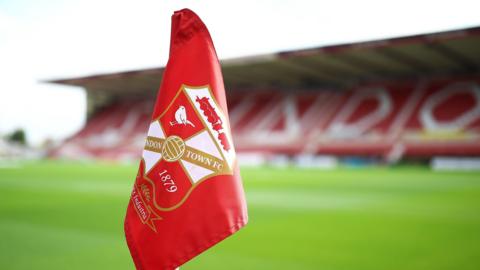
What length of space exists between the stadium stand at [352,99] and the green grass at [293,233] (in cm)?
1529

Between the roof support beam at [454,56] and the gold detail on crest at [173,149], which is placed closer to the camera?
the gold detail on crest at [173,149]

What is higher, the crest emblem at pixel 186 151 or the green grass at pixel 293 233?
the crest emblem at pixel 186 151

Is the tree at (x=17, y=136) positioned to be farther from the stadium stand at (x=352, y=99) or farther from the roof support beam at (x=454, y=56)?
the roof support beam at (x=454, y=56)

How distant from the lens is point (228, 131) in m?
2.01

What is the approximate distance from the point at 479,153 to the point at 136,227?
2394 centimetres

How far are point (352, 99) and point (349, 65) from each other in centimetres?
367

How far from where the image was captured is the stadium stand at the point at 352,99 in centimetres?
2438

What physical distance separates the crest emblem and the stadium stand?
21451 mm

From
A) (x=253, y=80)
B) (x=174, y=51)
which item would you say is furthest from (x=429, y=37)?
(x=174, y=51)

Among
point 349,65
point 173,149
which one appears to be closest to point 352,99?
point 349,65

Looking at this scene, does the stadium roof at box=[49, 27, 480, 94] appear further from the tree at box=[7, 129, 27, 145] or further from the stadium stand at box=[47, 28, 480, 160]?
the tree at box=[7, 129, 27, 145]

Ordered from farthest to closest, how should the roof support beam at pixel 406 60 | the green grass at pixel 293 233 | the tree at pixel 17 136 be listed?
the tree at pixel 17 136
the roof support beam at pixel 406 60
the green grass at pixel 293 233

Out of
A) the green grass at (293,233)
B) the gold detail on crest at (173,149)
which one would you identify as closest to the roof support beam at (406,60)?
the green grass at (293,233)

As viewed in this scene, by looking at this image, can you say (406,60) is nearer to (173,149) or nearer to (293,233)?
(293,233)
